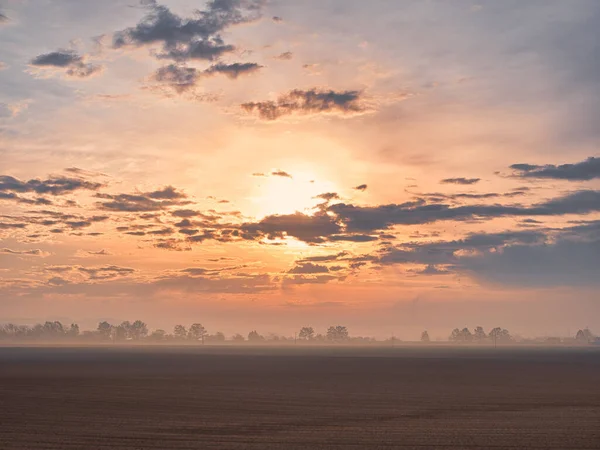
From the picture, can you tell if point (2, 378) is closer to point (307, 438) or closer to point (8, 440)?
point (8, 440)

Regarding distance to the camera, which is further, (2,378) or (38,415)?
(2,378)

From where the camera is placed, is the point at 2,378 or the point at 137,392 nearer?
the point at 137,392

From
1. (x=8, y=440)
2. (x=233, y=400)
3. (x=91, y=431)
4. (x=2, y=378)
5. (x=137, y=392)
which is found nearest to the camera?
(x=8, y=440)

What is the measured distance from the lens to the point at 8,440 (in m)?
31.9

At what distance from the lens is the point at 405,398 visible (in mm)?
52906

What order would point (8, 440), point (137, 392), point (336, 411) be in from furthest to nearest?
point (137, 392)
point (336, 411)
point (8, 440)

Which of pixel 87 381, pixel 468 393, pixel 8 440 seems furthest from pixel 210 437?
pixel 87 381

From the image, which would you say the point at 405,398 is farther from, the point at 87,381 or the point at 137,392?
the point at 87,381

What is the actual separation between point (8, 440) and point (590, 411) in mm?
34228

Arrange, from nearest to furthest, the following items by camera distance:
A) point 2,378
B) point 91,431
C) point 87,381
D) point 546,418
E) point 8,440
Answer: point 8,440, point 91,431, point 546,418, point 87,381, point 2,378

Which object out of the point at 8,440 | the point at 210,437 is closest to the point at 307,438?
the point at 210,437

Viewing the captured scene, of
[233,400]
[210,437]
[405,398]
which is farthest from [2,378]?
[210,437]

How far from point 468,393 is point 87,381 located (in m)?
38.1

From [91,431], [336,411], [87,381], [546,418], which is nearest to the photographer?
[91,431]
